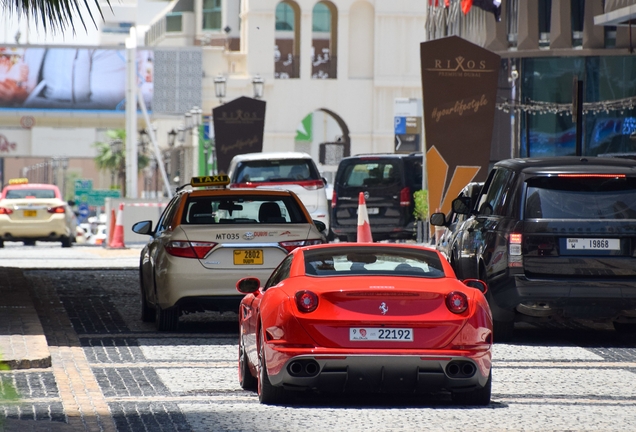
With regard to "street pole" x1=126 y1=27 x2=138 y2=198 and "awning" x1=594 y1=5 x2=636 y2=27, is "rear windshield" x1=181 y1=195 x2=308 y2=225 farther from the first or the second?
"street pole" x1=126 y1=27 x2=138 y2=198

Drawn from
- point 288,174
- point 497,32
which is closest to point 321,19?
point 497,32

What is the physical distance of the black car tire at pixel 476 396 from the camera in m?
8.58

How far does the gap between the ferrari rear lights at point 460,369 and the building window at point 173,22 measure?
9163 cm

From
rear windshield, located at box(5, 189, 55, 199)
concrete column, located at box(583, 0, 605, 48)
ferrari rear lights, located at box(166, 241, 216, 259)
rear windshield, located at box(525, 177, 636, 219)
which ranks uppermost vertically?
concrete column, located at box(583, 0, 605, 48)

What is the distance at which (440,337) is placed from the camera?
8.32 m

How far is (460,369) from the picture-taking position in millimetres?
8336

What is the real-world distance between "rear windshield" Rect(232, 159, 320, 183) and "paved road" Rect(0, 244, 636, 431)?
453 inches

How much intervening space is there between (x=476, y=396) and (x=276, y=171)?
59.1 feet

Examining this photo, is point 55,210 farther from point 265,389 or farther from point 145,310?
point 265,389

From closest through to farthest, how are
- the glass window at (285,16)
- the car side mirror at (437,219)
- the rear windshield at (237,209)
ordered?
1. the rear windshield at (237,209)
2. the car side mirror at (437,219)
3. the glass window at (285,16)

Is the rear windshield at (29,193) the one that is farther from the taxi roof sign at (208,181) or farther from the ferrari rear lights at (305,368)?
the ferrari rear lights at (305,368)

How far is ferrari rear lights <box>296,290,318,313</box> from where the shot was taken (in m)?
8.36

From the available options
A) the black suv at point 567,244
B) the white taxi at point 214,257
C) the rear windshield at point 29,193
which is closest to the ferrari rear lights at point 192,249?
the white taxi at point 214,257

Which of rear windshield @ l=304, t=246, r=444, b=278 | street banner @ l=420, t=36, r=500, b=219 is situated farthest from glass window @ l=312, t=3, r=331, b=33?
rear windshield @ l=304, t=246, r=444, b=278
